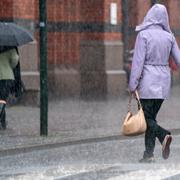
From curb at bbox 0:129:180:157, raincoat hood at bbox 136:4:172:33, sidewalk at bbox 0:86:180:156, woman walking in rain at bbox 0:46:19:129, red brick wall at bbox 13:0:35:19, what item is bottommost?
sidewalk at bbox 0:86:180:156

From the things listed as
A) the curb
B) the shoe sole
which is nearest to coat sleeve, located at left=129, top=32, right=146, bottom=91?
the shoe sole

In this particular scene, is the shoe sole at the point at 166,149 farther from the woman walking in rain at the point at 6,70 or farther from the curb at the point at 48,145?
the woman walking in rain at the point at 6,70

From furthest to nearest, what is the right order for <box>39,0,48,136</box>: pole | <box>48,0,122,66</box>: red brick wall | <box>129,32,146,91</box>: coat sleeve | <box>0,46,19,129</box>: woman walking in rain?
<box>48,0,122,66</box>: red brick wall, <box>0,46,19,129</box>: woman walking in rain, <box>39,0,48,136</box>: pole, <box>129,32,146,91</box>: coat sleeve

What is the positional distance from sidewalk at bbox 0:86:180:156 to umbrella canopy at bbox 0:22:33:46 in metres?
1.53

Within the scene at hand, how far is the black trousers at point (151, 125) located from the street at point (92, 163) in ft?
0.89

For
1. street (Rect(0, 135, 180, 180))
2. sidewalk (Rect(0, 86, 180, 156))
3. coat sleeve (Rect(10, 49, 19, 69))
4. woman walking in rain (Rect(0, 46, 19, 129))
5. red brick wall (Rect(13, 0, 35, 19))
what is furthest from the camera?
red brick wall (Rect(13, 0, 35, 19))

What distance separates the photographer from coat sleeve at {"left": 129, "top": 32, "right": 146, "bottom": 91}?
1076 cm

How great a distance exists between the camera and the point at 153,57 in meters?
10.9

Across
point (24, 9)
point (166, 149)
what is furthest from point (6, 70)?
point (24, 9)

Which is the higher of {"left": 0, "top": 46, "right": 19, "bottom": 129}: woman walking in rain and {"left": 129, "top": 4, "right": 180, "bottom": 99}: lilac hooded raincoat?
{"left": 129, "top": 4, "right": 180, "bottom": 99}: lilac hooded raincoat

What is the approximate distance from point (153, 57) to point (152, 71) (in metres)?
0.18

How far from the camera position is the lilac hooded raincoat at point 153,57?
10.8 meters

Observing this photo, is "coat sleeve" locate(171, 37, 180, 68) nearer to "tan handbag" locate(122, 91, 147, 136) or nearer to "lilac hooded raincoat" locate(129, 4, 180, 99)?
"lilac hooded raincoat" locate(129, 4, 180, 99)

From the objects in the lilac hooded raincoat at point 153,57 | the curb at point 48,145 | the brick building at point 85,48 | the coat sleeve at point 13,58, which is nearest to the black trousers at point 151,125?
the lilac hooded raincoat at point 153,57
